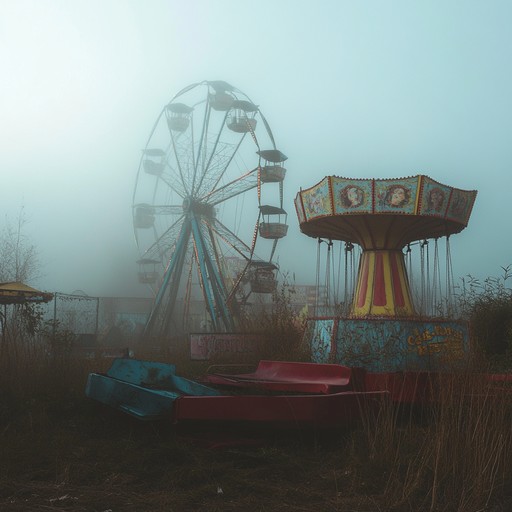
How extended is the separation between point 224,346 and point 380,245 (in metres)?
4.56

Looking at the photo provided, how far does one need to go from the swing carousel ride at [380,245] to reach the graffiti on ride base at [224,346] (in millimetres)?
1235

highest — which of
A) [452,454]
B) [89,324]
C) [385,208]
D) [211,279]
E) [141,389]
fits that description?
[385,208]

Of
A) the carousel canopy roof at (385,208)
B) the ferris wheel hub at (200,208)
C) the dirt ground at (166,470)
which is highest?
the ferris wheel hub at (200,208)

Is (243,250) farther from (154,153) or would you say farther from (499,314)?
(499,314)

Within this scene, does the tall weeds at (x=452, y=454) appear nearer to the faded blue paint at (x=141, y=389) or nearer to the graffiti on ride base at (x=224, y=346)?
the faded blue paint at (x=141, y=389)

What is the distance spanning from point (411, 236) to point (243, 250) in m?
12.0

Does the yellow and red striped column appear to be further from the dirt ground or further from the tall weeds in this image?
the tall weeds

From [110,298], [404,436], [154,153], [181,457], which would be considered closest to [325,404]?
[404,436]

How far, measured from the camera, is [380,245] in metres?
14.1

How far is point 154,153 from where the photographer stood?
30.4 metres

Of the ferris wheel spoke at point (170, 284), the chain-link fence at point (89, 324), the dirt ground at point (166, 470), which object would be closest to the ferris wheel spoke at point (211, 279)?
the ferris wheel spoke at point (170, 284)

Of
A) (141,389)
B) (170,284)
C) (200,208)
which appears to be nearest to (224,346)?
(141,389)

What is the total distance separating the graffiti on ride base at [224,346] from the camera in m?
12.0

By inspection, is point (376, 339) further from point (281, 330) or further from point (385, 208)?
point (385, 208)
